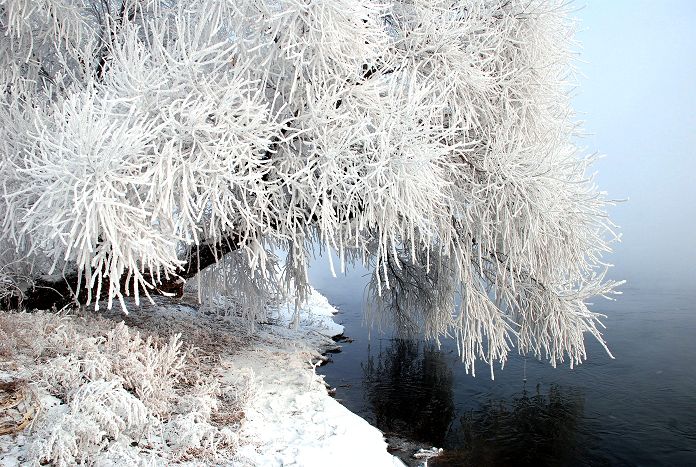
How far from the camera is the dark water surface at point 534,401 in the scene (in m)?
7.57

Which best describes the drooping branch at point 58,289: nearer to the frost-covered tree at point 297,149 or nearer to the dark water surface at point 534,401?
the frost-covered tree at point 297,149

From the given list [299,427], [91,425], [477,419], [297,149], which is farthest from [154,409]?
[477,419]

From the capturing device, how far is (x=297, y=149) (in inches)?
286

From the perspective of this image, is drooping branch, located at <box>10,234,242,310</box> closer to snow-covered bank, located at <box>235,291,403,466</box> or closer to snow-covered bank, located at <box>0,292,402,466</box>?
snow-covered bank, located at <box>0,292,402,466</box>

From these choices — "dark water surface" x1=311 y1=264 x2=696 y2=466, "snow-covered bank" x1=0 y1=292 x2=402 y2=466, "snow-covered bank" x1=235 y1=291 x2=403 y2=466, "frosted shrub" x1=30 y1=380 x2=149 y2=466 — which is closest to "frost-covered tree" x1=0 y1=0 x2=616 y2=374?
"snow-covered bank" x1=0 y1=292 x2=402 y2=466

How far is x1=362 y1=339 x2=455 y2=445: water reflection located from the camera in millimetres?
8133

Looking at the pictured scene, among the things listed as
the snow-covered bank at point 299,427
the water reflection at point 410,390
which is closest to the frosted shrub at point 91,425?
the snow-covered bank at point 299,427

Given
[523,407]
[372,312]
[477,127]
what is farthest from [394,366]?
[477,127]

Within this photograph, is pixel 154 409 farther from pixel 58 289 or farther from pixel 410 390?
pixel 410 390

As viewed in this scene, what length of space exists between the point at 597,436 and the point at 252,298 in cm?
653

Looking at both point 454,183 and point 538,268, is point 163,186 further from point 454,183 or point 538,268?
point 538,268

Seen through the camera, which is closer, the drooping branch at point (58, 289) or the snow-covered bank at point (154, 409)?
the snow-covered bank at point (154, 409)

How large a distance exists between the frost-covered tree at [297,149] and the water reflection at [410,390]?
1089 millimetres

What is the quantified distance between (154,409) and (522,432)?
18.3ft
